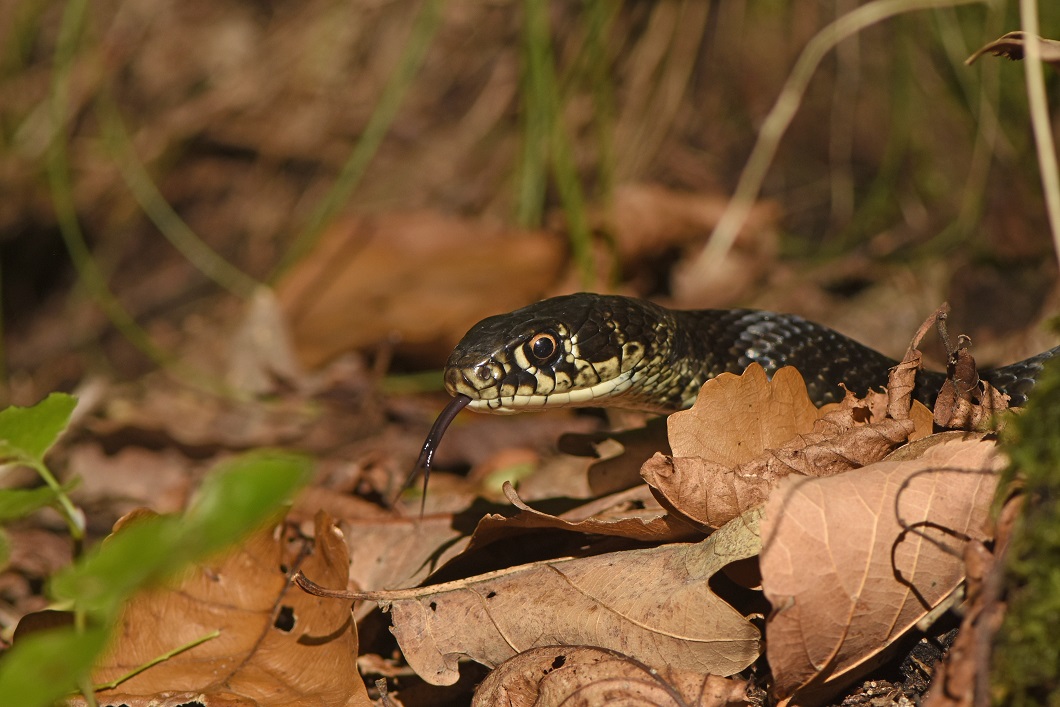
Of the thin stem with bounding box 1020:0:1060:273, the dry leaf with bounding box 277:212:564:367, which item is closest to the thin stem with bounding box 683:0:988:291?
the dry leaf with bounding box 277:212:564:367

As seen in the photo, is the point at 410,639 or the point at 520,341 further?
the point at 520,341

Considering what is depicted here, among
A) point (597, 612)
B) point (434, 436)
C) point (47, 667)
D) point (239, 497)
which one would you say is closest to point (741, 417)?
point (597, 612)

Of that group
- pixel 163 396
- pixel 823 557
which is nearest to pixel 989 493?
pixel 823 557

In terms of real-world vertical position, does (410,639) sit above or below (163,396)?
above

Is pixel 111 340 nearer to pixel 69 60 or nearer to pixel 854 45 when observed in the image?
pixel 69 60

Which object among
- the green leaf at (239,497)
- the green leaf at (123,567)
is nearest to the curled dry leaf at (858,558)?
the green leaf at (239,497)

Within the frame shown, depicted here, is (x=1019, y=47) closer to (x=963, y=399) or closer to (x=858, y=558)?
(x=963, y=399)

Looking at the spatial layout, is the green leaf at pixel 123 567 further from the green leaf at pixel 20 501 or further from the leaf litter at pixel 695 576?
the leaf litter at pixel 695 576

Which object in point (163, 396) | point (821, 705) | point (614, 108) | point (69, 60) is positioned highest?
point (69, 60)
